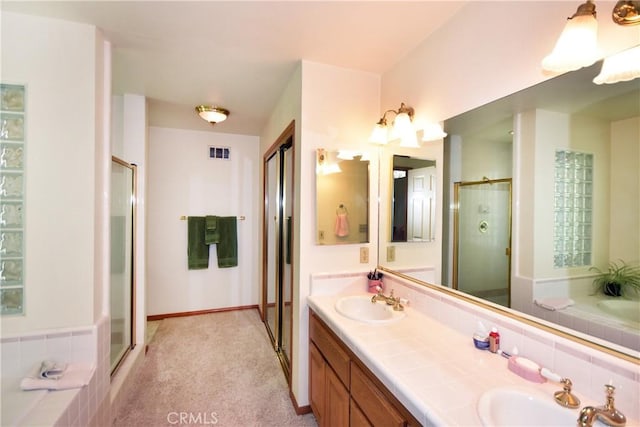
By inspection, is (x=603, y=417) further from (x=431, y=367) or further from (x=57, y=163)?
(x=57, y=163)

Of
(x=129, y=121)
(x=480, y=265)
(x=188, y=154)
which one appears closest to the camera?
(x=480, y=265)

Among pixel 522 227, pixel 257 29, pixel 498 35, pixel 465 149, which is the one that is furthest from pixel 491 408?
pixel 257 29

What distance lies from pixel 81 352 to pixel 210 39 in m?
1.96

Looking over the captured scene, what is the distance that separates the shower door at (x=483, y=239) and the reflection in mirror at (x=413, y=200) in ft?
0.66

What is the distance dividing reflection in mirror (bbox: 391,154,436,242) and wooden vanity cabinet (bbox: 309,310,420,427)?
0.84 metres

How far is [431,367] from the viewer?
1027 mm

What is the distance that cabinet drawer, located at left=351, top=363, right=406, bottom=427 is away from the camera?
0.96m

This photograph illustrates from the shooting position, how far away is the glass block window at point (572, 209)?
968mm

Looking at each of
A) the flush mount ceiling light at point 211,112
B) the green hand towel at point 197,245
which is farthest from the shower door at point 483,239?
the green hand towel at point 197,245

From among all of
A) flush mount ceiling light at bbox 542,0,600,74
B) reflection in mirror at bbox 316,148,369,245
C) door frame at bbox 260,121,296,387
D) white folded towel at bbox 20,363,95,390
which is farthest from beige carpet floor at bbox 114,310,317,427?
flush mount ceiling light at bbox 542,0,600,74

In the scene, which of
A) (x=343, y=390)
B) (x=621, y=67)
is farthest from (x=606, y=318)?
(x=343, y=390)

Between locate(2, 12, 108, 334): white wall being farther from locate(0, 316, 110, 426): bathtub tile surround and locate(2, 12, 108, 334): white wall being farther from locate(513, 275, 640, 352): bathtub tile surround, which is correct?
locate(513, 275, 640, 352): bathtub tile surround

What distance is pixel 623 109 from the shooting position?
34.1 inches

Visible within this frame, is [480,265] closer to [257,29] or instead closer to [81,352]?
[257,29]
